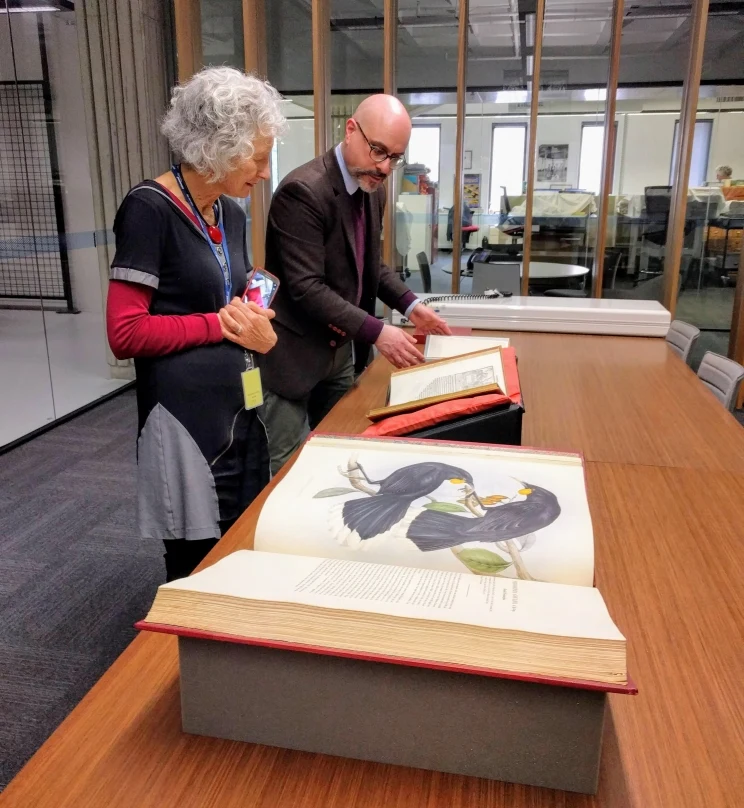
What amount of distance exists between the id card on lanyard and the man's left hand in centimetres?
69

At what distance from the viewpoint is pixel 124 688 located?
746 millimetres

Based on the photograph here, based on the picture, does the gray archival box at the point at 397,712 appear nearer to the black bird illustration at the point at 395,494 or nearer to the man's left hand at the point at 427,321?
the black bird illustration at the point at 395,494

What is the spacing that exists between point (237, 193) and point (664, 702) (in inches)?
53.3

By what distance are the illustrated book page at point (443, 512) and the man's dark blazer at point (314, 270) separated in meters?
1.01

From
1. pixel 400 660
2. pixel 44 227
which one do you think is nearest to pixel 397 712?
pixel 400 660

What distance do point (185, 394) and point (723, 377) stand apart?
1767 mm

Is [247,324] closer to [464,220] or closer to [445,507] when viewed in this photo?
[445,507]

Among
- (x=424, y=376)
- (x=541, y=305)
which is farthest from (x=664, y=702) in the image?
(x=541, y=305)

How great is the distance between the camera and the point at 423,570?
0.74 metres

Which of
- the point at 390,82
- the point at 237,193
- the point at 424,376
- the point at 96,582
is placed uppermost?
the point at 390,82


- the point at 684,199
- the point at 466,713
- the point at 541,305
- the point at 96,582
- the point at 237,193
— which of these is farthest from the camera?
the point at 684,199

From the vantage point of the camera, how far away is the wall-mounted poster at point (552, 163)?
15.6 ft

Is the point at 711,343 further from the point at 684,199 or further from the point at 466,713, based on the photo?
the point at 466,713

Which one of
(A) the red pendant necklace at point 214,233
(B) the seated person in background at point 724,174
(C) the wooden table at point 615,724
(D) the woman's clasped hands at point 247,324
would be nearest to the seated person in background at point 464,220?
(B) the seated person in background at point 724,174
